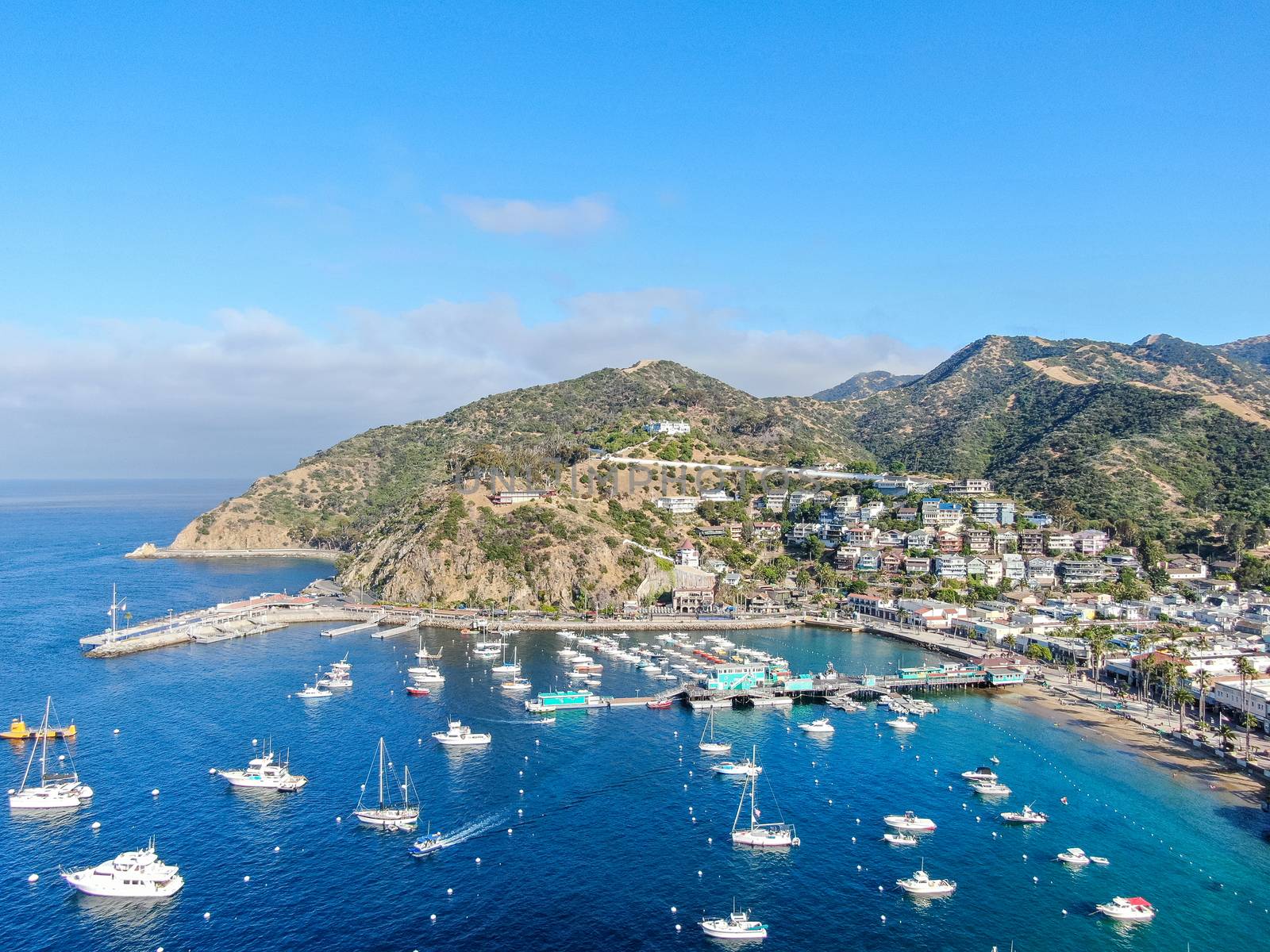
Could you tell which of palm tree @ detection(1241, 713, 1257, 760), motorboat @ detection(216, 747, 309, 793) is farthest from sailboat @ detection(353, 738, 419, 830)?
palm tree @ detection(1241, 713, 1257, 760)

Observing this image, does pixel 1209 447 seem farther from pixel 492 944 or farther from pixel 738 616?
pixel 492 944

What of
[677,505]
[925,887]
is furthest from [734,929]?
[677,505]

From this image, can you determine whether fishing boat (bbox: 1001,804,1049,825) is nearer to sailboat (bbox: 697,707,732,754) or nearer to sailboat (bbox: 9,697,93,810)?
sailboat (bbox: 697,707,732,754)

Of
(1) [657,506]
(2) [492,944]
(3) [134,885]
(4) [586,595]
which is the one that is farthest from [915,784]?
(1) [657,506]

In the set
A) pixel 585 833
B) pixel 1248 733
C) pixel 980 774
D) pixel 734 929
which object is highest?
pixel 1248 733

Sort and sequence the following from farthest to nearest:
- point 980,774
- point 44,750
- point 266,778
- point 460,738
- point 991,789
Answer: point 460,738 < point 980,774 < point 991,789 < point 44,750 < point 266,778

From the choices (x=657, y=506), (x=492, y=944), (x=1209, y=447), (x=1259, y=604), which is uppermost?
(x=1209, y=447)

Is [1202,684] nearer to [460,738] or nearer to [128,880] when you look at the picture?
[460,738]
